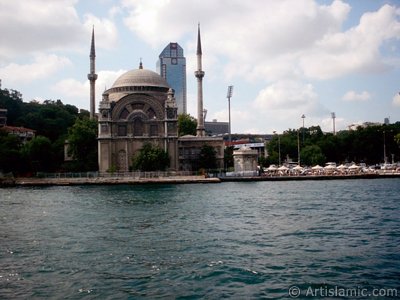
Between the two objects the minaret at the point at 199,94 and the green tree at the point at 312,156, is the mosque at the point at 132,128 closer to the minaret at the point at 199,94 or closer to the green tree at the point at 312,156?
the minaret at the point at 199,94

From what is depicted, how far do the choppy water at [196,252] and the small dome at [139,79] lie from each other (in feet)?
147

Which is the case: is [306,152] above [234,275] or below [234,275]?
above

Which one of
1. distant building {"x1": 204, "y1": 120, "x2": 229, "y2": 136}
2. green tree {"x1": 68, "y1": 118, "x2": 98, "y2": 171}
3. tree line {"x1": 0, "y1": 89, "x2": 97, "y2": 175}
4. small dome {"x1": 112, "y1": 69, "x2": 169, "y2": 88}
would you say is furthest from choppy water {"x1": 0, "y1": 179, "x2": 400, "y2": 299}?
distant building {"x1": 204, "y1": 120, "x2": 229, "y2": 136}

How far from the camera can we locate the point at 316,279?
1137cm

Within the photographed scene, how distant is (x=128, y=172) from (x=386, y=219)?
132ft

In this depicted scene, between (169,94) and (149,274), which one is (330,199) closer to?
(149,274)

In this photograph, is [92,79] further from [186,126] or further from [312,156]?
[312,156]

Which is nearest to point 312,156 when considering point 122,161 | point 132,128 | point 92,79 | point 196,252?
point 132,128

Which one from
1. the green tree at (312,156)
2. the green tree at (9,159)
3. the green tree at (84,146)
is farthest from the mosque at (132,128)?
the green tree at (312,156)

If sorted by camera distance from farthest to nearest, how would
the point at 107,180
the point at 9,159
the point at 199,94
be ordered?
1. the point at 199,94
2. the point at 9,159
3. the point at 107,180

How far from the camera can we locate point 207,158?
2547 inches

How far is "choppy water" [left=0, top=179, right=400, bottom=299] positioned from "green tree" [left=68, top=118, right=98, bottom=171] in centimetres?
3697

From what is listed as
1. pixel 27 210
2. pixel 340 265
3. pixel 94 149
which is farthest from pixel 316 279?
pixel 94 149

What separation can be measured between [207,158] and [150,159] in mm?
10360
